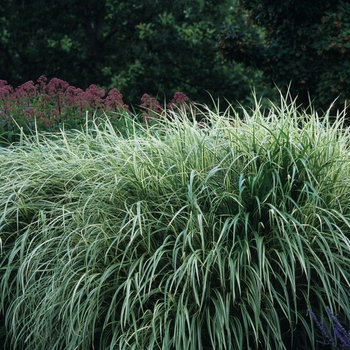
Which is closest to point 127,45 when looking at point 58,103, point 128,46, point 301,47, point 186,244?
point 128,46

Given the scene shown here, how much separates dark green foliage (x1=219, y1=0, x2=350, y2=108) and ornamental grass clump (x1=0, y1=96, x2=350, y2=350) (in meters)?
3.34

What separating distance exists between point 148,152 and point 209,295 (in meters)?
1.07

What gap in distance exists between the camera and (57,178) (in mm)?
4102

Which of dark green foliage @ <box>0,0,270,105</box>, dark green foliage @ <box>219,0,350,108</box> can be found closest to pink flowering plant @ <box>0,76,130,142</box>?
dark green foliage @ <box>219,0,350,108</box>

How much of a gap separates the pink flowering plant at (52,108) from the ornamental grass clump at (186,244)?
1.25m

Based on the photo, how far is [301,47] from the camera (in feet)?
24.6

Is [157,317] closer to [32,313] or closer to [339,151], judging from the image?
[32,313]

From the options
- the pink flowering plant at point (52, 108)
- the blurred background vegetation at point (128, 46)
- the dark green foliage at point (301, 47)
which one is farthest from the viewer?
the blurred background vegetation at point (128, 46)

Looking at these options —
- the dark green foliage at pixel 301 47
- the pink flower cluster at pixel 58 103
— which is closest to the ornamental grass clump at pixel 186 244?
the pink flower cluster at pixel 58 103

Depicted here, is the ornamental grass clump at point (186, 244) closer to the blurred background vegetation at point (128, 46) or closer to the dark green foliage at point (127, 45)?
the blurred background vegetation at point (128, 46)

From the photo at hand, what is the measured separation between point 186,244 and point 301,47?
4534mm

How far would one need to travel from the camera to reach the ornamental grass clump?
3.34 metres

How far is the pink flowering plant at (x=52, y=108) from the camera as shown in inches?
208

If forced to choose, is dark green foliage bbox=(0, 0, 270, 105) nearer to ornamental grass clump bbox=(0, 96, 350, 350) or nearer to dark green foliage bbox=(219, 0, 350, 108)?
Answer: dark green foliage bbox=(219, 0, 350, 108)
